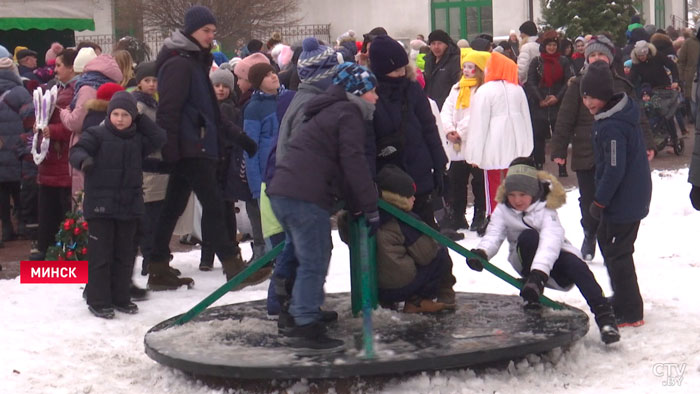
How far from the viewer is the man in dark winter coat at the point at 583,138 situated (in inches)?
386

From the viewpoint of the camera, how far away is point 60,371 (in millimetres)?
6738

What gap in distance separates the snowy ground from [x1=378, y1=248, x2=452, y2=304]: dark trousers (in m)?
0.90

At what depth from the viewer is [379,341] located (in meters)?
6.36

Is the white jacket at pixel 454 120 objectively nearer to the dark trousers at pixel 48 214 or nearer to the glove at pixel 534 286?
the dark trousers at pixel 48 214

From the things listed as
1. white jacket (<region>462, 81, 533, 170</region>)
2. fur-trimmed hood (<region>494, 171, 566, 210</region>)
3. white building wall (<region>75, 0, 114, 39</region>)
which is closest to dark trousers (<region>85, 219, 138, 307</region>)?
fur-trimmed hood (<region>494, 171, 566, 210</region>)

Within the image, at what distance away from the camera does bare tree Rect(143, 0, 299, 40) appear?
100ft

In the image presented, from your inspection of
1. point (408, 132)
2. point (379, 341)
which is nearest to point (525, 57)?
point (408, 132)

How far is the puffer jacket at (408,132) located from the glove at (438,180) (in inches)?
0.8

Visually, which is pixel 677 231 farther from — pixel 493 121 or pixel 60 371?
pixel 60 371

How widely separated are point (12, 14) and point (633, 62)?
35.2 feet

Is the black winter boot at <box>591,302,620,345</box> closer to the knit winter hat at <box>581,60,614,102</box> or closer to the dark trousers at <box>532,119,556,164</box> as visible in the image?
the knit winter hat at <box>581,60,614,102</box>

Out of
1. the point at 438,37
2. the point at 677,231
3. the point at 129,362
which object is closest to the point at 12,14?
the point at 438,37

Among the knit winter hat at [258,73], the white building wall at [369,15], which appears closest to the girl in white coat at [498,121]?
the knit winter hat at [258,73]

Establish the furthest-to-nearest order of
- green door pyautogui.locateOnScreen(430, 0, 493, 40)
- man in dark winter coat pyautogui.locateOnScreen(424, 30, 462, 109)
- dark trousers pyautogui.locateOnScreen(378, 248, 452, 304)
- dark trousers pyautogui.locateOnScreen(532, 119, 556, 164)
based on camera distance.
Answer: green door pyautogui.locateOnScreen(430, 0, 493, 40), dark trousers pyautogui.locateOnScreen(532, 119, 556, 164), man in dark winter coat pyautogui.locateOnScreen(424, 30, 462, 109), dark trousers pyautogui.locateOnScreen(378, 248, 452, 304)
